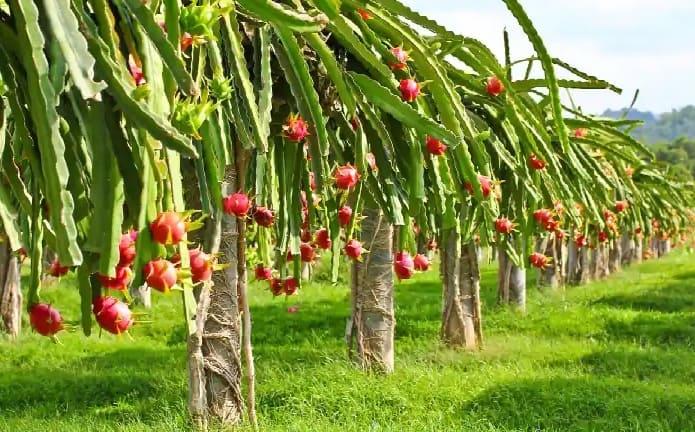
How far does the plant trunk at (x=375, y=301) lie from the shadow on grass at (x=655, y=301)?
22.1 feet

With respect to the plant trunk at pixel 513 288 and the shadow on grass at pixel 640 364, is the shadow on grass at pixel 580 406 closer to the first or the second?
the shadow on grass at pixel 640 364

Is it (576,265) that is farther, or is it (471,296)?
(576,265)

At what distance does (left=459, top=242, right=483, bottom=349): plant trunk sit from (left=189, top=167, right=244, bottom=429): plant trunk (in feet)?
14.1

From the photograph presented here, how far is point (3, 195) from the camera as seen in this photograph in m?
1.75

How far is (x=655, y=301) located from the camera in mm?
12445

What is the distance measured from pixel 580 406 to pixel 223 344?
3.00 metres

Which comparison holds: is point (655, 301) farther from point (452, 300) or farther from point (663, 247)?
point (663, 247)

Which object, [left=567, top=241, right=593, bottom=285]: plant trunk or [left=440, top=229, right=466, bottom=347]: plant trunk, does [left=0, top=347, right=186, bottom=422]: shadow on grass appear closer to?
[left=440, top=229, right=466, bottom=347]: plant trunk

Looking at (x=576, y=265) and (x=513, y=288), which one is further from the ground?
(x=576, y=265)

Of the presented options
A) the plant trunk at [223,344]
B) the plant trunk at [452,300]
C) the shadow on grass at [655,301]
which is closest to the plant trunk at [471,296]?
the plant trunk at [452,300]

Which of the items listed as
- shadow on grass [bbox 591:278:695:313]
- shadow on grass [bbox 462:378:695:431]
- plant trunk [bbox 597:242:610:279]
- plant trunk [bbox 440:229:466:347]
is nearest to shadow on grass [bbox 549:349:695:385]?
shadow on grass [bbox 462:378:695:431]

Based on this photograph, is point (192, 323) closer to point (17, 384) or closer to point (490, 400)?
point (490, 400)

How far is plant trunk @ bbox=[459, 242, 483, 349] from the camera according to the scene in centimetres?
805

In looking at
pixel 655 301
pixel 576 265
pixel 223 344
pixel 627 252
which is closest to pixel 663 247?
pixel 627 252
